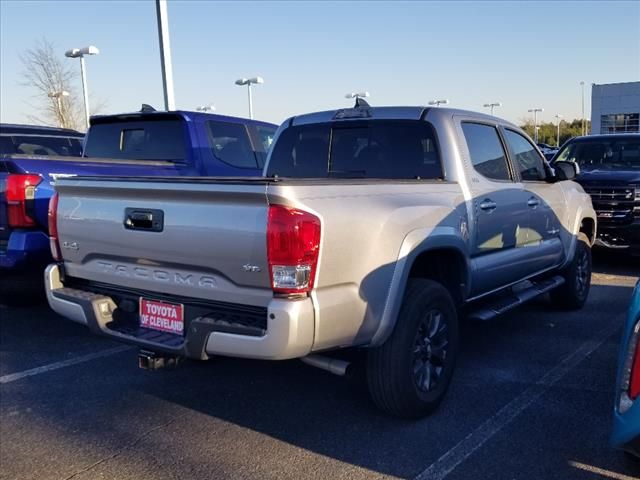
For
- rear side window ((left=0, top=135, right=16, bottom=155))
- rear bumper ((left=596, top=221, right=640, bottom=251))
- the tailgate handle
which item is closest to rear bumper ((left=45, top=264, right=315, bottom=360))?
the tailgate handle

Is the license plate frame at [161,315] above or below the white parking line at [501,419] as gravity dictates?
above

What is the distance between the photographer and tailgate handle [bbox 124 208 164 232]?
3.40 metres

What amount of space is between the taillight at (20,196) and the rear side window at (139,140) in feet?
5.70

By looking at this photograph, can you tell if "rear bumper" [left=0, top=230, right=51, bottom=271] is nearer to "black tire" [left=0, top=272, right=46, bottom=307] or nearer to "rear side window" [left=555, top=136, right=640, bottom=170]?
"black tire" [left=0, top=272, right=46, bottom=307]

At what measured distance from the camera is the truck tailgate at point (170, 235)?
3.08m

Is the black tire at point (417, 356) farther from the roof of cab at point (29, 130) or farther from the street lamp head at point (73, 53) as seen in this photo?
the street lamp head at point (73, 53)

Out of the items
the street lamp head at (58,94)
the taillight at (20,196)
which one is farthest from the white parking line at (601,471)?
the street lamp head at (58,94)

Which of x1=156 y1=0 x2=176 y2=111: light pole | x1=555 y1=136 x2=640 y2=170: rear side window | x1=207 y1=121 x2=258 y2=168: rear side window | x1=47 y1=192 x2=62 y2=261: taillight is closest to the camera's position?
x1=47 y1=192 x2=62 y2=261: taillight

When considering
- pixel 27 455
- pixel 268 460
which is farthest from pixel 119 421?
pixel 268 460

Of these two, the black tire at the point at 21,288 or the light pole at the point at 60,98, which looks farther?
the light pole at the point at 60,98

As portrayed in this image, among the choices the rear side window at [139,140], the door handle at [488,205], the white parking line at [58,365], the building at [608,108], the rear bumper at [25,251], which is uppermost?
the building at [608,108]

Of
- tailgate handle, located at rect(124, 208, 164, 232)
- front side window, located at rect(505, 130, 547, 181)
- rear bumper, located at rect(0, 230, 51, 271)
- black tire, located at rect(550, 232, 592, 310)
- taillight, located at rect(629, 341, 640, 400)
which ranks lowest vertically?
black tire, located at rect(550, 232, 592, 310)

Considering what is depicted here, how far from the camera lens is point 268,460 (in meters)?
3.39

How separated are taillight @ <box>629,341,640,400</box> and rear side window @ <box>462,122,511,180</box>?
2.27 metres
